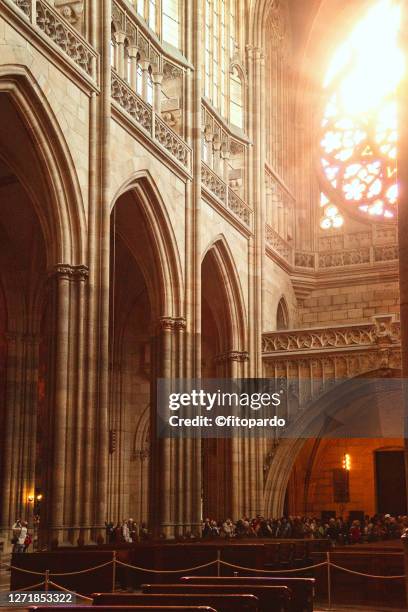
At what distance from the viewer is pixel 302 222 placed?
32.1 meters

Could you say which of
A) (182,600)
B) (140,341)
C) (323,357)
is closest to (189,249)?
(140,341)

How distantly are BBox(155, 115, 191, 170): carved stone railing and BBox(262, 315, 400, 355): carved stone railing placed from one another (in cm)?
624

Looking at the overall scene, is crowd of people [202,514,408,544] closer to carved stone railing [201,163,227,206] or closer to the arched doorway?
the arched doorway

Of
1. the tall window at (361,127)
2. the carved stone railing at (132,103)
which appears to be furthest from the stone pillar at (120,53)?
the tall window at (361,127)

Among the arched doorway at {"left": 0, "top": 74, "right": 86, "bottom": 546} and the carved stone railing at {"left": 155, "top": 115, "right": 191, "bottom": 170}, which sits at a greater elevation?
the carved stone railing at {"left": 155, "top": 115, "right": 191, "bottom": 170}

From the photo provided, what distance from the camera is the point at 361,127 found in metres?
32.7

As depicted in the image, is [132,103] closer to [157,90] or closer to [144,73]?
[144,73]

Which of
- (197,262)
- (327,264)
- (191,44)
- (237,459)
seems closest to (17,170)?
(197,262)

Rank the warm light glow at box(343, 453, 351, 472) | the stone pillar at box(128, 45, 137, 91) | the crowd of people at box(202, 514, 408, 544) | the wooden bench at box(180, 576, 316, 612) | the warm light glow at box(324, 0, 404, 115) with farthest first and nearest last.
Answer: the warm light glow at box(324, 0, 404, 115)
the warm light glow at box(343, 453, 351, 472)
the crowd of people at box(202, 514, 408, 544)
the stone pillar at box(128, 45, 137, 91)
the wooden bench at box(180, 576, 316, 612)

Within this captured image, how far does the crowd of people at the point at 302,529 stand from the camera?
846 inches

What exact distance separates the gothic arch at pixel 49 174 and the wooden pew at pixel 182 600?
957cm

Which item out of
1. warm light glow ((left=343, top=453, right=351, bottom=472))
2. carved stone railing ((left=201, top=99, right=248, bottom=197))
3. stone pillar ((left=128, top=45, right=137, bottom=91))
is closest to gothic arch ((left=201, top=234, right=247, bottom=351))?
carved stone railing ((left=201, top=99, right=248, bottom=197))

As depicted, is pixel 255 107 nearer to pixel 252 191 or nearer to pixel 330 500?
pixel 252 191

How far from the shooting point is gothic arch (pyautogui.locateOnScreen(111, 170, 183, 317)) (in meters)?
19.9
